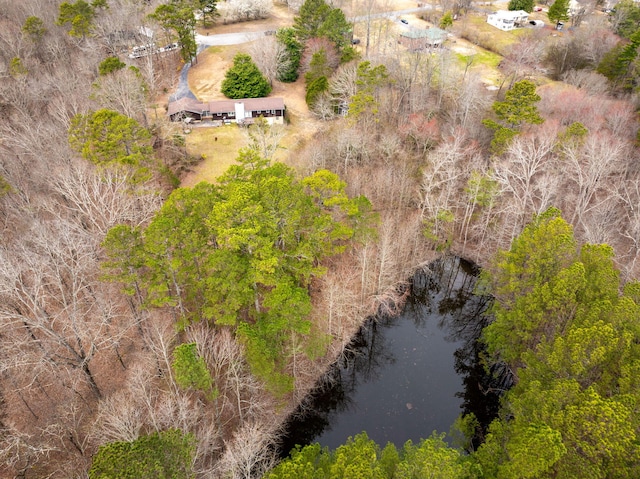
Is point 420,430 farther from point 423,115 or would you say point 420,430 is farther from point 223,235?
point 423,115

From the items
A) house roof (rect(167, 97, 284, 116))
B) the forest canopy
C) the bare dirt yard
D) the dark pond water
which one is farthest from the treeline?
house roof (rect(167, 97, 284, 116))

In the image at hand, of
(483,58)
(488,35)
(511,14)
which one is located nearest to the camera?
(483,58)

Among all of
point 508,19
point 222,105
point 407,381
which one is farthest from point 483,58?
point 407,381

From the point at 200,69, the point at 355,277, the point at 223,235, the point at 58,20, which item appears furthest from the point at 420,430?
the point at 58,20

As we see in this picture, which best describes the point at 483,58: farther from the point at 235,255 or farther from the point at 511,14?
the point at 235,255

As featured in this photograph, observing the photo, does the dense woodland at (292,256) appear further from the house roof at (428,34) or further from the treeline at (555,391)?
the house roof at (428,34)

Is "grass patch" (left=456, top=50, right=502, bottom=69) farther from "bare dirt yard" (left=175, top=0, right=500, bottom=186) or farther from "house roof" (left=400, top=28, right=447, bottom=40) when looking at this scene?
"house roof" (left=400, top=28, right=447, bottom=40)
